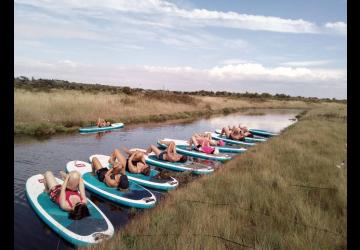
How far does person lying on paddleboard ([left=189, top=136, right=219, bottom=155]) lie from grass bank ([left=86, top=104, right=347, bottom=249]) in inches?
171

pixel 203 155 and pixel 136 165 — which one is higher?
pixel 136 165

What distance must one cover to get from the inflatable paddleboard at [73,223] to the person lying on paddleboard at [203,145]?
28.0 ft

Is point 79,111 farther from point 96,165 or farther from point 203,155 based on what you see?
point 96,165

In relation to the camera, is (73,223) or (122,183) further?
(122,183)

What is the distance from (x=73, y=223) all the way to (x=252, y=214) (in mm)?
3812

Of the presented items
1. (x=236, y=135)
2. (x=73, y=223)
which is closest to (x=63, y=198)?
(x=73, y=223)

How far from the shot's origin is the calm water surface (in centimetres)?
710

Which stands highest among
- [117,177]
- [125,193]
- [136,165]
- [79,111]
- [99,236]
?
[79,111]

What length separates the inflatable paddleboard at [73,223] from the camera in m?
6.32

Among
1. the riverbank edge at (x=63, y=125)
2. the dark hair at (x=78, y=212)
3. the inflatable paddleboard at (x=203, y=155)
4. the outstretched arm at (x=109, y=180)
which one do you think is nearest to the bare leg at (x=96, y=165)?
the outstretched arm at (x=109, y=180)

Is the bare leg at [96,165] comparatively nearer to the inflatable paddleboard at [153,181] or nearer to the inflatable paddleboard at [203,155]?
the inflatable paddleboard at [153,181]

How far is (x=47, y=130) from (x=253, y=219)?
16894mm

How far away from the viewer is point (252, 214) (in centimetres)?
679

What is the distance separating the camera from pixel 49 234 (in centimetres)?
710
